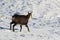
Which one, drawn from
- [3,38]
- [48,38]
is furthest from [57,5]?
[3,38]

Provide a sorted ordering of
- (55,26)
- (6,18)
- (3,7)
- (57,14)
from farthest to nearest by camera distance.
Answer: (3,7)
(57,14)
(6,18)
(55,26)

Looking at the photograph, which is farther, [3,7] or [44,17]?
[3,7]

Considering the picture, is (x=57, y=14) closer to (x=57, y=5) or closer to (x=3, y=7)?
(x=57, y=5)

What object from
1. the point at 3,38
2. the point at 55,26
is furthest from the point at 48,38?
the point at 55,26

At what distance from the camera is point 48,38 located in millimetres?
11477

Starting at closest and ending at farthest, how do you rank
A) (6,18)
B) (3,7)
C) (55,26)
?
(55,26) → (6,18) → (3,7)

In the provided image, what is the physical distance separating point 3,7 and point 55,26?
7.20 meters

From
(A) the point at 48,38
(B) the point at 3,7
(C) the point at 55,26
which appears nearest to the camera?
(A) the point at 48,38

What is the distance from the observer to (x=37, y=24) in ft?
54.9

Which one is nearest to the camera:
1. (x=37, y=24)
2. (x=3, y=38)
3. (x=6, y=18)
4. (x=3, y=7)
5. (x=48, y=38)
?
(x=3, y=38)

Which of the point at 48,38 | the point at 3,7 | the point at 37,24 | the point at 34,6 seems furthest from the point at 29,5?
the point at 48,38

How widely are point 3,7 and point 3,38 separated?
11.5 meters

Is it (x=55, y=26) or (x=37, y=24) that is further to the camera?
(x=37, y=24)

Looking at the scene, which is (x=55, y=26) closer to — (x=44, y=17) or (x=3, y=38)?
(x=44, y=17)
